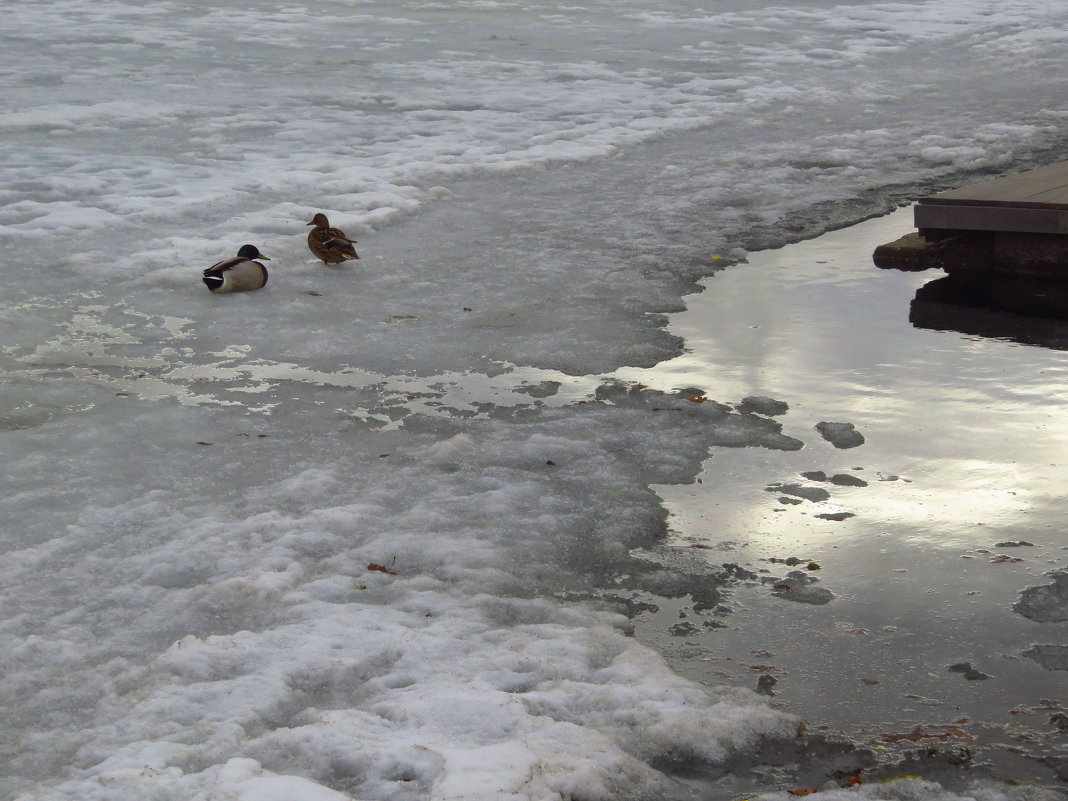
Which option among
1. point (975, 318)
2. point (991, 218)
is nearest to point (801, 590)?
point (975, 318)

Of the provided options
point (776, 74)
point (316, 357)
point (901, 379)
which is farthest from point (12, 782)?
point (776, 74)

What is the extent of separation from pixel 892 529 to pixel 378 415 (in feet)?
7.02

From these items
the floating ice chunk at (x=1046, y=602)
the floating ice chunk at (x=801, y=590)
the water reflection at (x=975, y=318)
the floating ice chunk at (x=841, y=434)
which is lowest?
the floating ice chunk at (x=801, y=590)

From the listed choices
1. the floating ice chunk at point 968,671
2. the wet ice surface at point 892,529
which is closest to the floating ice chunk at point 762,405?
the wet ice surface at point 892,529

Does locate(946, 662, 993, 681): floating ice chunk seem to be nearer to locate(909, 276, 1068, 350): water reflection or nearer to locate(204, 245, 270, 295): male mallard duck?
locate(909, 276, 1068, 350): water reflection

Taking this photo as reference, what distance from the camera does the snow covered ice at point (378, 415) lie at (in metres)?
2.94

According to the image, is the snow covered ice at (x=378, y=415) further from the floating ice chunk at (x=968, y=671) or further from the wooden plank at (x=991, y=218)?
the wooden plank at (x=991, y=218)

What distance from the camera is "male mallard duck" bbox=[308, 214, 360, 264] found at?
269 inches

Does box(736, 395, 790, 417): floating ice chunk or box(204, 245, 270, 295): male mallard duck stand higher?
box(204, 245, 270, 295): male mallard duck

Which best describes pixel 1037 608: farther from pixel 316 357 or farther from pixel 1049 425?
pixel 316 357

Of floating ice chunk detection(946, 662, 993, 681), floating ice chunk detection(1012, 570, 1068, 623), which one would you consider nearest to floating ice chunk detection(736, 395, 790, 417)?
floating ice chunk detection(1012, 570, 1068, 623)

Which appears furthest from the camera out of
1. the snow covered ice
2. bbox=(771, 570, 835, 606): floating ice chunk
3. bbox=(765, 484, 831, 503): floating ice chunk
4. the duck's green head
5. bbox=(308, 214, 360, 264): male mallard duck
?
bbox=(308, 214, 360, 264): male mallard duck

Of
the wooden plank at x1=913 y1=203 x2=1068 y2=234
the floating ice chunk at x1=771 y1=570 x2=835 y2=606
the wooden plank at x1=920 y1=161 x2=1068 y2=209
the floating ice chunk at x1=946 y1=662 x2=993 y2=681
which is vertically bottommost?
the floating ice chunk at x1=946 y1=662 x2=993 y2=681

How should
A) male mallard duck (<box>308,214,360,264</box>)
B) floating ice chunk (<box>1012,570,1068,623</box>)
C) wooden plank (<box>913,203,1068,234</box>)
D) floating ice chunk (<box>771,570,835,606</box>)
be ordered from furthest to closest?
1. male mallard duck (<box>308,214,360,264</box>)
2. wooden plank (<box>913,203,1068,234</box>)
3. floating ice chunk (<box>771,570,835,606</box>)
4. floating ice chunk (<box>1012,570,1068,623</box>)
